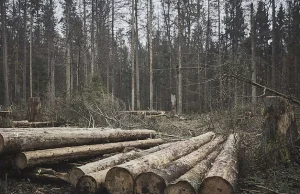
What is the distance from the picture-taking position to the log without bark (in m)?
4.83

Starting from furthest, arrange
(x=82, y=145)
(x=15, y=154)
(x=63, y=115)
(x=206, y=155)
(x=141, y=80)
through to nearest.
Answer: (x=141, y=80), (x=63, y=115), (x=82, y=145), (x=206, y=155), (x=15, y=154)

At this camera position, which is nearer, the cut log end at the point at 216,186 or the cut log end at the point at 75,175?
the cut log end at the point at 216,186

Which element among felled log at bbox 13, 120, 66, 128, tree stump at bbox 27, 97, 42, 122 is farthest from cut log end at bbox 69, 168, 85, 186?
tree stump at bbox 27, 97, 42, 122

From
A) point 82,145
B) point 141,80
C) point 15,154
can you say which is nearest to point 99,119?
point 82,145

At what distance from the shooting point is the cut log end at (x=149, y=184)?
3812mm

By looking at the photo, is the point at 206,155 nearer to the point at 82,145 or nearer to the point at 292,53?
the point at 82,145

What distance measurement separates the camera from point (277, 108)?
5.88 meters

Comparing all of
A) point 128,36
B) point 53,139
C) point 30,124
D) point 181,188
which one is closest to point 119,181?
point 181,188

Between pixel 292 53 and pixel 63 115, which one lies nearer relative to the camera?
pixel 63 115

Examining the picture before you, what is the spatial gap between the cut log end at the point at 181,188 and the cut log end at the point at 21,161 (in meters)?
2.65

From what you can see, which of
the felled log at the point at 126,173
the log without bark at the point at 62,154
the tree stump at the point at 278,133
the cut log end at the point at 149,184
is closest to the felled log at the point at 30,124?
the log without bark at the point at 62,154

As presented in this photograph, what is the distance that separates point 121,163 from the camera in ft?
16.8

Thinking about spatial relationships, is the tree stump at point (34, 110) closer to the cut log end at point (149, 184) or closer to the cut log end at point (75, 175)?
the cut log end at point (75, 175)

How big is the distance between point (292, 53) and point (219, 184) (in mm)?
22877
